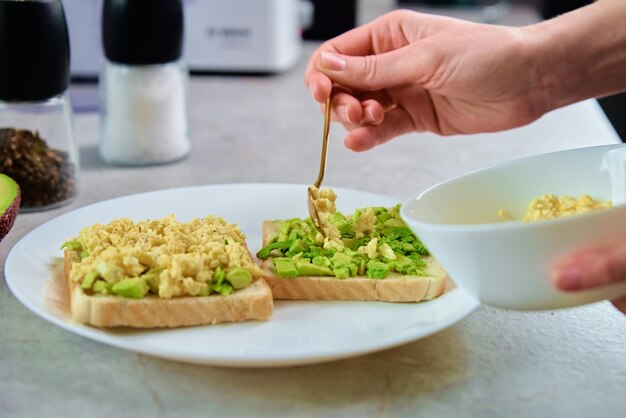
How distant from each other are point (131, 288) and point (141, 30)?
85 centimetres

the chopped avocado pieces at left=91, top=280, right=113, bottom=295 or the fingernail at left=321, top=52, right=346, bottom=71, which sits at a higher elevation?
the fingernail at left=321, top=52, right=346, bottom=71

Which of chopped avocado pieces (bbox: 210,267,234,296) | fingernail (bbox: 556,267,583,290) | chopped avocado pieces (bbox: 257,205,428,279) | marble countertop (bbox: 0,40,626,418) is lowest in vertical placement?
marble countertop (bbox: 0,40,626,418)

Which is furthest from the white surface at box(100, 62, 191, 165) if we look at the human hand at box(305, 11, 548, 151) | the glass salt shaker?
the human hand at box(305, 11, 548, 151)

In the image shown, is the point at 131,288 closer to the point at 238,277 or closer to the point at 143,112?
the point at 238,277

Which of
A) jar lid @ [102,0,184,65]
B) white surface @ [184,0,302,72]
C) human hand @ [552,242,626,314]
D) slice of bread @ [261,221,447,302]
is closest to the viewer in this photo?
human hand @ [552,242,626,314]

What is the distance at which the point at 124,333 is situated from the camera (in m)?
0.94

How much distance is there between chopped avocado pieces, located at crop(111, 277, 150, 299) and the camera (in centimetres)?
92

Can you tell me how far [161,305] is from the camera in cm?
93

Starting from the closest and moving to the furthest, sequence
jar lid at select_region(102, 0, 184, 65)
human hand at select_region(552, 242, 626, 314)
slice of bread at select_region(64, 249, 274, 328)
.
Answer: human hand at select_region(552, 242, 626, 314), slice of bread at select_region(64, 249, 274, 328), jar lid at select_region(102, 0, 184, 65)

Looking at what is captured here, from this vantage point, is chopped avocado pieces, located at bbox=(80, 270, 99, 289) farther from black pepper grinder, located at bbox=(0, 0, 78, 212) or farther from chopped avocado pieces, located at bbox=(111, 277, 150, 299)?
black pepper grinder, located at bbox=(0, 0, 78, 212)

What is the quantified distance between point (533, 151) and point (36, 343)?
1.32 metres

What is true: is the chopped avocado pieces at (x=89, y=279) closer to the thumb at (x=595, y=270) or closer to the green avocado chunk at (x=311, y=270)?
the green avocado chunk at (x=311, y=270)

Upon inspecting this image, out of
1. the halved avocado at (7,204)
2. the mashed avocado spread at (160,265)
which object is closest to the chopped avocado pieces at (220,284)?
the mashed avocado spread at (160,265)

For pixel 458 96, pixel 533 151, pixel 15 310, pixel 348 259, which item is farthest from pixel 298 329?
pixel 533 151
